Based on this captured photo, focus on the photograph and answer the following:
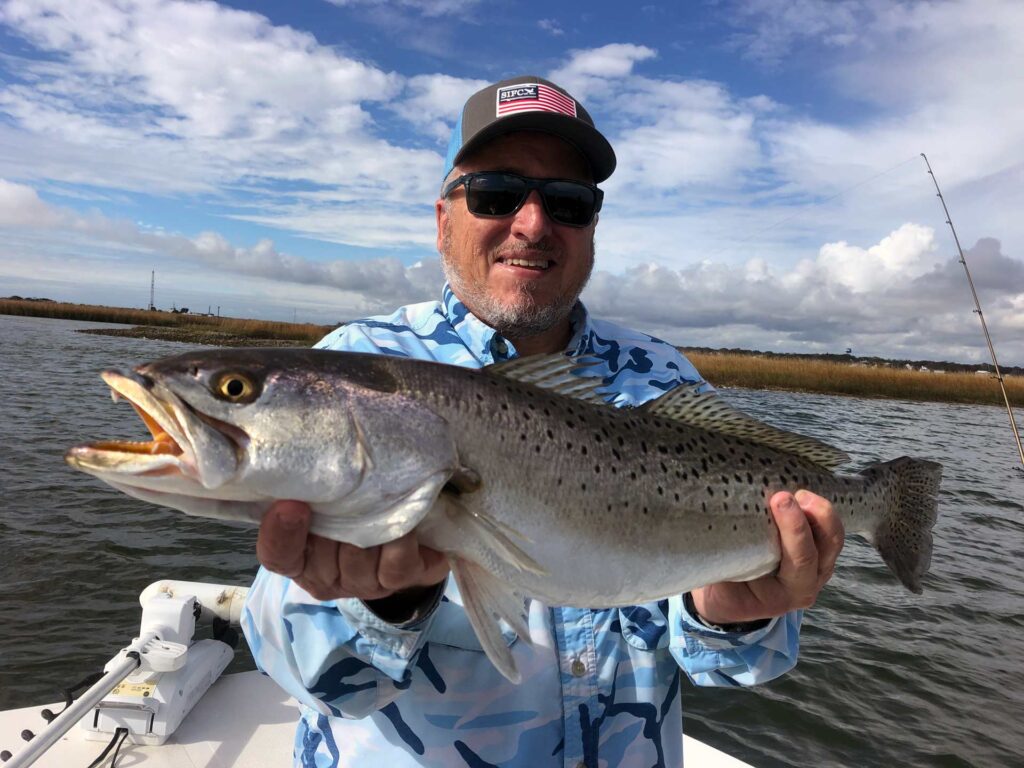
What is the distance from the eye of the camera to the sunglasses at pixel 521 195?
370cm

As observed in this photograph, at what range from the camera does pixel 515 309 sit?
364cm

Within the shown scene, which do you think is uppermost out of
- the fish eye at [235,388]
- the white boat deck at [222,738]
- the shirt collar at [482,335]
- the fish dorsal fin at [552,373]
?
the shirt collar at [482,335]

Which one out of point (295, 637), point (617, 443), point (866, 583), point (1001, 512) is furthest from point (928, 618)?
point (295, 637)

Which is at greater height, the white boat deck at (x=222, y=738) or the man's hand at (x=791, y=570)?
the man's hand at (x=791, y=570)

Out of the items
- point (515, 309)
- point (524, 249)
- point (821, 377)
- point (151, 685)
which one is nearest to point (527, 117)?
point (524, 249)

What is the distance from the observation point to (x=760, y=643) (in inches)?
119

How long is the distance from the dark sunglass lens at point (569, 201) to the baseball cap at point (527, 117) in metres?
0.30

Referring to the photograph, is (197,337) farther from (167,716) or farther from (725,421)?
(725,421)

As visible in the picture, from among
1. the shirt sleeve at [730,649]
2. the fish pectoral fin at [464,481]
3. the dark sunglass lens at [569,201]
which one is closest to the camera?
the fish pectoral fin at [464,481]

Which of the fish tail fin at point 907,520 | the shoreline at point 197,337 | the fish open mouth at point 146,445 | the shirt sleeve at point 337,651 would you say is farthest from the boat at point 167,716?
the shoreline at point 197,337

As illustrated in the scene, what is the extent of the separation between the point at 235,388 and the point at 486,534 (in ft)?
3.30

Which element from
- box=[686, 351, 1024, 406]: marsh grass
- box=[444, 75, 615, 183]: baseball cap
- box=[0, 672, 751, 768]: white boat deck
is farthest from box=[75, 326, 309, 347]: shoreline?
box=[444, 75, 615, 183]: baseball cap

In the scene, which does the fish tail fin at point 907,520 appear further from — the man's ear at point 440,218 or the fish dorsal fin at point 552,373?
the man's ear at point 440,218

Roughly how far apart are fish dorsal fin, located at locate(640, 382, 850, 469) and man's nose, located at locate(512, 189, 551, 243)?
1172 mm
